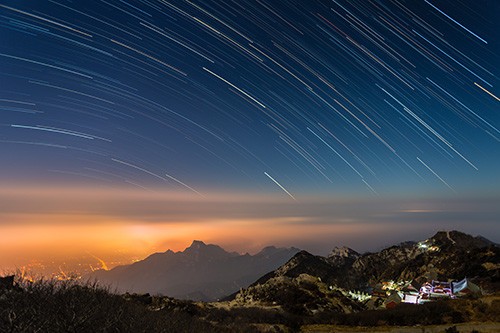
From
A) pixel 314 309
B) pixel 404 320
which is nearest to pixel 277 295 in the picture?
pixel 314 309

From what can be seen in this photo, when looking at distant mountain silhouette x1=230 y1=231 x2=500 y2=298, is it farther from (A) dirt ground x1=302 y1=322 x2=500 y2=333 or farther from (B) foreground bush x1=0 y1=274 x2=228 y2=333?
(B) foreground bush x1=0 y1=274 x2=228 y2=333

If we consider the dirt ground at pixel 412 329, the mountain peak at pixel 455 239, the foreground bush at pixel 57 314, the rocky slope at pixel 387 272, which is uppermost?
the mountain peak at pixel 455 239

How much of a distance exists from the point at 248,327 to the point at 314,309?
33695 millimetres

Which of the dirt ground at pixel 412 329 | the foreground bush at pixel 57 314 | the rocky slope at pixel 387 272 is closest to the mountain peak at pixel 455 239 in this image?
the rocky slope at pixel 387 272

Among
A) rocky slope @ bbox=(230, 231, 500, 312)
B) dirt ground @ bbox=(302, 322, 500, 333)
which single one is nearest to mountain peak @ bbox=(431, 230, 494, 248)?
rocky slope @ bbox=(230, 231, 500, 312)

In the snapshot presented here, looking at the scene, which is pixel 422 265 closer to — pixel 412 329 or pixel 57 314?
pixel 412 329

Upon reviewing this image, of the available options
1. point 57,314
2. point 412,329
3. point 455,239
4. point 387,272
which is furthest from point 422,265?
Answer: point 57,314

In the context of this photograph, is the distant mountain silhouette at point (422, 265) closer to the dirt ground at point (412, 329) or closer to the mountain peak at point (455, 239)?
the mountain peak at point (455, 239)

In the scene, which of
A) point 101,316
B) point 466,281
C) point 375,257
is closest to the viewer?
point 101,316

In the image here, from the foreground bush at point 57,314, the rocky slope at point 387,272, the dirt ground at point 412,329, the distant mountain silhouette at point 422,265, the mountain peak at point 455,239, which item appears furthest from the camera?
the mountain peak at point 455,239

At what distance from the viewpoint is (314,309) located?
174 ft

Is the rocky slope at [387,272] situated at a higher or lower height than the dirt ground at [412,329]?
higher

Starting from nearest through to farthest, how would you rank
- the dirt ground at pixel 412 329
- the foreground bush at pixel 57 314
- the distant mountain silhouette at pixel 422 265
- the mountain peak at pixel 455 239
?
the foreground bush at pixel 57 314
the dirt ground at pixel 412 329
the distant mountain silhouette at pixel 422 265
the mountain peak at pixel 455 239

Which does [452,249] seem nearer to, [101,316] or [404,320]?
[404,320]
